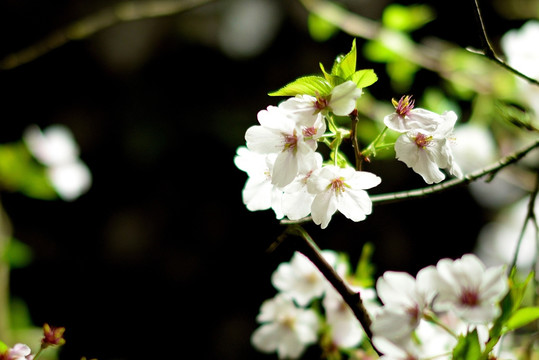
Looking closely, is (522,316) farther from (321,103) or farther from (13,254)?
(13,254)

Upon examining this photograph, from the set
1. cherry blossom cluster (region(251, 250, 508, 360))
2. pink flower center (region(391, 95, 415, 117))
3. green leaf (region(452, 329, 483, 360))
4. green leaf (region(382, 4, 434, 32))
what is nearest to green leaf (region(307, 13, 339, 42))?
green leaf (region(382, 4, 434, 32))

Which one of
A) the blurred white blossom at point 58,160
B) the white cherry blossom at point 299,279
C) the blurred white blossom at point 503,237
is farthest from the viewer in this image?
the blurred white blossom at point 503,237

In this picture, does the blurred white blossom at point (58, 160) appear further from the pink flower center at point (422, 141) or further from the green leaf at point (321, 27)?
the pink flower center at point (422, 141)

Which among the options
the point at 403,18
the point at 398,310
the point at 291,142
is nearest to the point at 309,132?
the point at 291,142

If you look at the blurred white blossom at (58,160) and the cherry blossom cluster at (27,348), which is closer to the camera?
the cherry blossom cluster at (27,348)

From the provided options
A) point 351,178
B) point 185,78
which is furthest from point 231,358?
point 351,178

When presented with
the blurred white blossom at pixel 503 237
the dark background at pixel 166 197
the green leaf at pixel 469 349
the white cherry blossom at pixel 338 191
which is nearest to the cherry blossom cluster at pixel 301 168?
the white cherry blossom at pixel 338 191

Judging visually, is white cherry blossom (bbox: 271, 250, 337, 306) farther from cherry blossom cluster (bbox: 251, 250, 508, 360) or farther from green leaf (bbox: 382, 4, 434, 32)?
green leaf (bbox: 382, 4, 434, 32)
